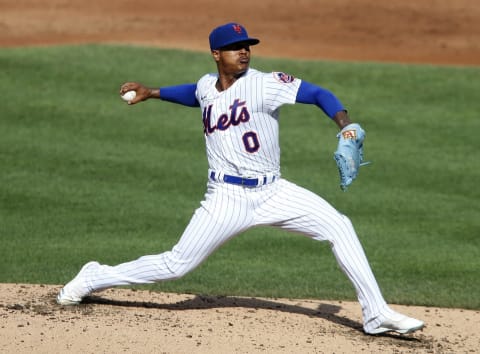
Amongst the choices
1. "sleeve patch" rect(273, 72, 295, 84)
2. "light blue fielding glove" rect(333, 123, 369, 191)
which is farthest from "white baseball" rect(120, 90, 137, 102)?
"light blue fielding glove" rect(333, 123, 369, 191)

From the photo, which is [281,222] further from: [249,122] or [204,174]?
[204,174]

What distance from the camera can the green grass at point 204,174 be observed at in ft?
26.9

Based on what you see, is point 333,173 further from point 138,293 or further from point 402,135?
point 138,293

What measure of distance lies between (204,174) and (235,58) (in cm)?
487

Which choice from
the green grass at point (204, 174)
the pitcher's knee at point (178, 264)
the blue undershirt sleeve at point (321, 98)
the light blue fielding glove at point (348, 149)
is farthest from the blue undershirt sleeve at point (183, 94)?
the green grass at point (204, 174)

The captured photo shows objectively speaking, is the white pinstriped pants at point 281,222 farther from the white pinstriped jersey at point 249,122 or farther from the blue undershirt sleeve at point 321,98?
the blue undershirt sleeve at point 321,98

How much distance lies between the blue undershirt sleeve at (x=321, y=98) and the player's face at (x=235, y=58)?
1.36 ft

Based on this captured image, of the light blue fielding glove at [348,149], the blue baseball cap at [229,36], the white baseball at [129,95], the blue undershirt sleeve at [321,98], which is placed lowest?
the light blue fielding glove at [348,149]

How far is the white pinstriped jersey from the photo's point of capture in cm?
598

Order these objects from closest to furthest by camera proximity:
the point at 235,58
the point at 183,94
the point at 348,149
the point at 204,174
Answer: the point at 348,149, the point at 235,58, the point at 183,94, the point at 204,174

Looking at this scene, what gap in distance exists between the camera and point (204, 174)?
10.9 m

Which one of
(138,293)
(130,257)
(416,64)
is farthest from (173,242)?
(416,64)

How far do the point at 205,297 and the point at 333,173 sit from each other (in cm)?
430

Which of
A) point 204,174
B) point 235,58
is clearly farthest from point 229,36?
point 204,174
